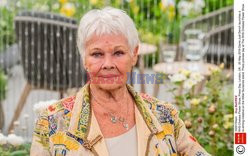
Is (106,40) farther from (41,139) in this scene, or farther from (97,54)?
(41,139)

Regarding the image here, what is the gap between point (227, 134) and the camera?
338cm

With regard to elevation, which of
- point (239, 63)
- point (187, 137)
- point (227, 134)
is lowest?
point (227, 134)

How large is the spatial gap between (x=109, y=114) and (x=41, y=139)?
0.78 feet

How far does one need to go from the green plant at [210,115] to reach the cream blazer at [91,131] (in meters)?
1.14

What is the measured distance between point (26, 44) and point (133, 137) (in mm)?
2758

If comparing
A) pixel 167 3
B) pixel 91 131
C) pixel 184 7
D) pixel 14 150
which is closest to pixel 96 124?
pixel 91 131

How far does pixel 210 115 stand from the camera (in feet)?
10.9

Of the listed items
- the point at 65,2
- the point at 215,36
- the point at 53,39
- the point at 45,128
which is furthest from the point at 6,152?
the point at 65,2

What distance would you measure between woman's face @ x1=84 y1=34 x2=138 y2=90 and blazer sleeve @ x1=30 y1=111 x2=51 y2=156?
0.21m

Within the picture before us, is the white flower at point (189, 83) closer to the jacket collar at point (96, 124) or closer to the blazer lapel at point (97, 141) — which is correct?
the jacket collar at point (96, 124)

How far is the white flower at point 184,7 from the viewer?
5.66 m

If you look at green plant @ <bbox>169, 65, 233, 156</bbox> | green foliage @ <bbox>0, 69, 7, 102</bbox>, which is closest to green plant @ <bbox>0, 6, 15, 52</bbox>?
green foliage @ <bbox>0, 69, 7, 102</bbox>

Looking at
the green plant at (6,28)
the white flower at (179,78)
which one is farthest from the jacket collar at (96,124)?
the green plant at (6,28)

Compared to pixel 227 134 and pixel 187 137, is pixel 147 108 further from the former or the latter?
pixel 227 134
